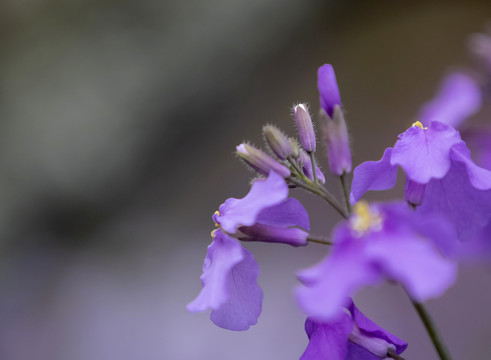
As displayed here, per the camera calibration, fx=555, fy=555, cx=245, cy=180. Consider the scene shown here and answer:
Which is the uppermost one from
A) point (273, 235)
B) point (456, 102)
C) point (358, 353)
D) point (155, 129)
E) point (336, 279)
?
point (155, 129)

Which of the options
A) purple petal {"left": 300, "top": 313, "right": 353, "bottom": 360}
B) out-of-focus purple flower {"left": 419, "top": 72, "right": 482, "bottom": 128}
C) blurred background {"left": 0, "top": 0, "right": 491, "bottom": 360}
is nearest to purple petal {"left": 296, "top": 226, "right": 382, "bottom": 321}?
purple petal {"left": 300, "top": 313, "right": 353, "bottom": 360}

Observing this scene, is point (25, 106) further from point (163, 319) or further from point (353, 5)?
point (353, 5)

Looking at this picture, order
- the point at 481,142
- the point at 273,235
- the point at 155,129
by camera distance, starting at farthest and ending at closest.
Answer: the point at 155,129 < the point at 481,142 < the point at 273,235

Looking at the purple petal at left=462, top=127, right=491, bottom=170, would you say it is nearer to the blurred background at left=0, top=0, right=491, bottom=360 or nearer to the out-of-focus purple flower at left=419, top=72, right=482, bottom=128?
the out-of-focus purple flower at left=419, top=72, right=482, bottom=128

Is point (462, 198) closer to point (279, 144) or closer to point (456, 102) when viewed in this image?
point (279, 144)

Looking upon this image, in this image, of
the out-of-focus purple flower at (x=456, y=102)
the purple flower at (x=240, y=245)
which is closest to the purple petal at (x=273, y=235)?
the purple flower at (x=240, y=245)

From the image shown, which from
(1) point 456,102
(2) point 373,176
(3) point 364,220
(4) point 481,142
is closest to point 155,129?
(1) point 456,102

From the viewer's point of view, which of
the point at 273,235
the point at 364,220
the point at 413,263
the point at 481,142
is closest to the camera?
the point at 413,263

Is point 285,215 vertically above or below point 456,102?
below
